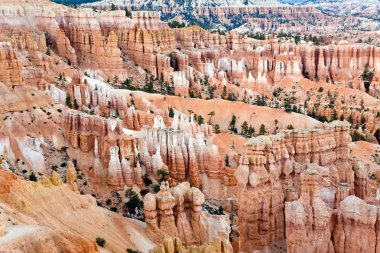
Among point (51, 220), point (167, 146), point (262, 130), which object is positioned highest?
point (51, 220)

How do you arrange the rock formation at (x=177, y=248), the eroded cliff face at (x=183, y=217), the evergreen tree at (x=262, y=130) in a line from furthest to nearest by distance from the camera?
the evergreen tree at (x=262, y=130), the eroded cliff face at (x=183, y=217), the rock formation at (x=177, y=248)

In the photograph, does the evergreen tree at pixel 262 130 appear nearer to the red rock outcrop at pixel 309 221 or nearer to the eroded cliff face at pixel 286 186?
the eroded cliff face at pixel 286 186

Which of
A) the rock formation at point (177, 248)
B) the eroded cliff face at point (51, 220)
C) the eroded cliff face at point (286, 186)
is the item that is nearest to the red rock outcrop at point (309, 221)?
the eroded cliff face at point (286, 186)

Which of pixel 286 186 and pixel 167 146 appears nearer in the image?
pixel 286 186

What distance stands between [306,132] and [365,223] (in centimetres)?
849

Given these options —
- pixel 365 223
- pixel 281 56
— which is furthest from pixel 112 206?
pixel 281 56

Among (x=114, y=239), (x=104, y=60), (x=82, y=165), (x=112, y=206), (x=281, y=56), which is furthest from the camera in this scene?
(x=281, y=56)

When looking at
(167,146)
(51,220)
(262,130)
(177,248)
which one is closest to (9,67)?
(167,146)

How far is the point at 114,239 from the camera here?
932 inches

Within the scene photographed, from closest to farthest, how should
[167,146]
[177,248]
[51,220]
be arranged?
1. [177,248]
2. [51,220]
3. [167,146]

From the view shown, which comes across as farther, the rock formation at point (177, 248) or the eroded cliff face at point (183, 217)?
the eroded cliff face at point (183, 217)

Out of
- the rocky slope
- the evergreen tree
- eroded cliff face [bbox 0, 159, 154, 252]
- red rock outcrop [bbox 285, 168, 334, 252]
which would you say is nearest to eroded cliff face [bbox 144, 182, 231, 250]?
the rocky slope

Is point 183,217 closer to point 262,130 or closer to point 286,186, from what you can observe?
point 286,186

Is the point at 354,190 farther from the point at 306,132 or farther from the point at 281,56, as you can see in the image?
the point at 281,56
